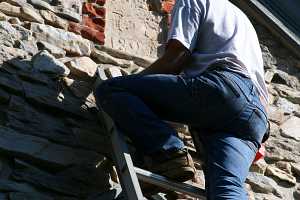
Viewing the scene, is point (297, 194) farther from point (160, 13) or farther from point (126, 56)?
point (160, 13)

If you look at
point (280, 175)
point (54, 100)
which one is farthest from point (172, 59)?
point (280, 175)

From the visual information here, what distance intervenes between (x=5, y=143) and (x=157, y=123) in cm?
71

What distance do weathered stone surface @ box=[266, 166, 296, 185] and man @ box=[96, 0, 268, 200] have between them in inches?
33.3

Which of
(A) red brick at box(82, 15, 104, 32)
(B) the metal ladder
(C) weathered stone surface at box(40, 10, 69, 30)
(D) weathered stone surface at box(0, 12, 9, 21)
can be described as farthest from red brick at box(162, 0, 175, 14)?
(B) the metal ladder

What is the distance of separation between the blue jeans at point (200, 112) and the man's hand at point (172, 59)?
0.33 feet

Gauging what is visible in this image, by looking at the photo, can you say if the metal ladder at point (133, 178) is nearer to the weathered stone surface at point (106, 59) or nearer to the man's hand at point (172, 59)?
the man's hand at point (172, 59)

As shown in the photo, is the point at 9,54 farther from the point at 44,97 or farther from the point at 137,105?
the point at 137,105

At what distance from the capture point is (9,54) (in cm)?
408

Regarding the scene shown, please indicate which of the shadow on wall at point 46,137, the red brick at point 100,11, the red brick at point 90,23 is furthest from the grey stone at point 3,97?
the red brick at point 100,11

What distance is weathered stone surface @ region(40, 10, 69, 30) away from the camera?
4.38 meters

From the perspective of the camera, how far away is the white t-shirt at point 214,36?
364cm

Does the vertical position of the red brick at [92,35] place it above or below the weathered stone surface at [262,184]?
above

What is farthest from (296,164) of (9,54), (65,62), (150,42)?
(9,54)

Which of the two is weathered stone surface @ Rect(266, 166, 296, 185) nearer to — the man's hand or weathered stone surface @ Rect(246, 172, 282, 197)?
weathered stone surface @ Rect(246, 172, 282, 197)
